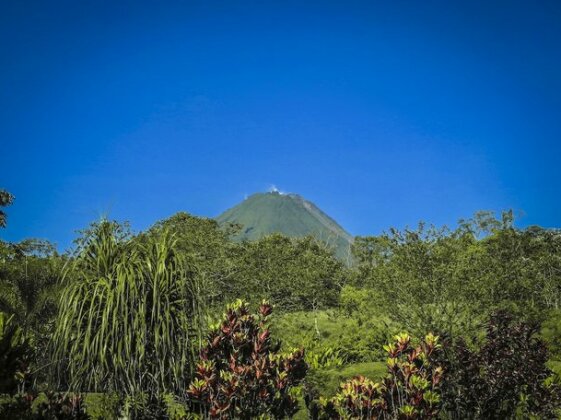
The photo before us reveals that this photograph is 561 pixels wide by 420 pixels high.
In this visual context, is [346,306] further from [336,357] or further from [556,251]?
[556,251]

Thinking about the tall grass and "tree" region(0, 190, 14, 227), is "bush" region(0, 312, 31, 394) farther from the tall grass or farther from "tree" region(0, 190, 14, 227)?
"tree" region(0, 190, 14, 227)

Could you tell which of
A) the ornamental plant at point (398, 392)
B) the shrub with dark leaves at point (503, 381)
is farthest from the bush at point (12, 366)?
the shrub with dark leaves at point (503, 381)

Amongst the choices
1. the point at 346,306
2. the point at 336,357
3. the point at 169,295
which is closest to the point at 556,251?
the point at 346,306

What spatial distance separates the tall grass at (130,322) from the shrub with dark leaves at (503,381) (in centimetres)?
268

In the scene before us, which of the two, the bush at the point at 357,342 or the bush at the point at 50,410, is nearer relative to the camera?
the bush at the point at 50,410

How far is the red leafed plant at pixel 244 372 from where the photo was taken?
9.98ft

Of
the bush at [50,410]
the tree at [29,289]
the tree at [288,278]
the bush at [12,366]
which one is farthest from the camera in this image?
the tree at [288,278]

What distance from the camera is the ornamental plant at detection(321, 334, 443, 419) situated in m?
3.08

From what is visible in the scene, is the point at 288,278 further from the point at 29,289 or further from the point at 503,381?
the point at 503,381

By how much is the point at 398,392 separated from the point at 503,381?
6.82 ft

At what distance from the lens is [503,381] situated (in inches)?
190

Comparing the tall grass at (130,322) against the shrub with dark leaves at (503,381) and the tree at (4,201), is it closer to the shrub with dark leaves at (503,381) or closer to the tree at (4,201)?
the shrub with dark leaves at (503,381)

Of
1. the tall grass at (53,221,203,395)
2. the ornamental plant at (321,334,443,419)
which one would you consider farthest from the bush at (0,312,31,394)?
the ornamental plant at (321,334,443,419)

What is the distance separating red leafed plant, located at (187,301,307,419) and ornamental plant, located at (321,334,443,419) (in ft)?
1.11
